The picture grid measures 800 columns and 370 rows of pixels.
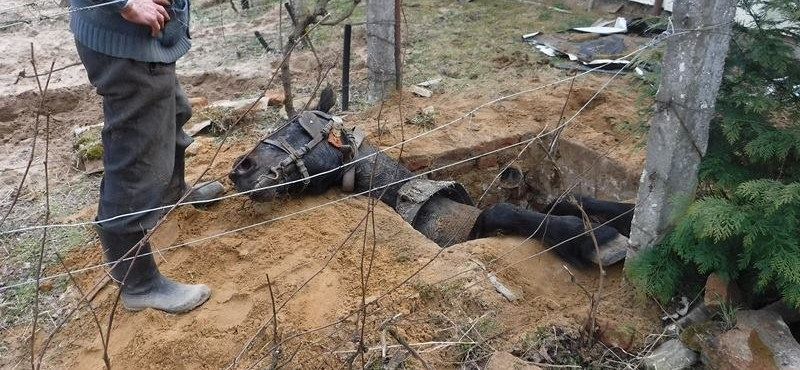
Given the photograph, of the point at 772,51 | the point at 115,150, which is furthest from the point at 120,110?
the point at 772,51

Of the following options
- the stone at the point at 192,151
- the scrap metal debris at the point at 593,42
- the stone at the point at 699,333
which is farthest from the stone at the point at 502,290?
the scrap metal debris at the point at 593,42

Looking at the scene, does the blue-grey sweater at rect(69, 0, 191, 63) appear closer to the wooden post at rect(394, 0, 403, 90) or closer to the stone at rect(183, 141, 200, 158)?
the stone at rect(183, 141, 200, 158)

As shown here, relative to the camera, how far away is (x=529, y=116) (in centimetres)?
441

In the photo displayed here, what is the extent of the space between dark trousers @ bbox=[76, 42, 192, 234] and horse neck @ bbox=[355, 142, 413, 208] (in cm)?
116

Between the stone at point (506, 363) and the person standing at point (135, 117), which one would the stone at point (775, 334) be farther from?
the person standing at point (135, 117)

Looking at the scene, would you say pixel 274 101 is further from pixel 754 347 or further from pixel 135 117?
pixel 754 347

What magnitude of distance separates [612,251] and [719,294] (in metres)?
0.58

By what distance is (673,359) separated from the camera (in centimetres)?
226

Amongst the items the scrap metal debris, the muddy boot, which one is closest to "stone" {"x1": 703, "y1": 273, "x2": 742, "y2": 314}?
the muddy boot

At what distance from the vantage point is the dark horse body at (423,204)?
296cm

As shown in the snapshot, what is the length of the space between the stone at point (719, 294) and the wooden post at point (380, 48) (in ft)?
10.2

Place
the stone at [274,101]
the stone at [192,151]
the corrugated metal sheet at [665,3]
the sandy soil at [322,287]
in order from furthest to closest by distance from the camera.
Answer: the corrugated metal sheet at [665,3]
the stone at [274,101]
the stone at [192,151]
the sandy soil at [322,287]

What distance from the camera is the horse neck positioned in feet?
11.5

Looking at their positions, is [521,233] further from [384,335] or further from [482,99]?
[482,99]
